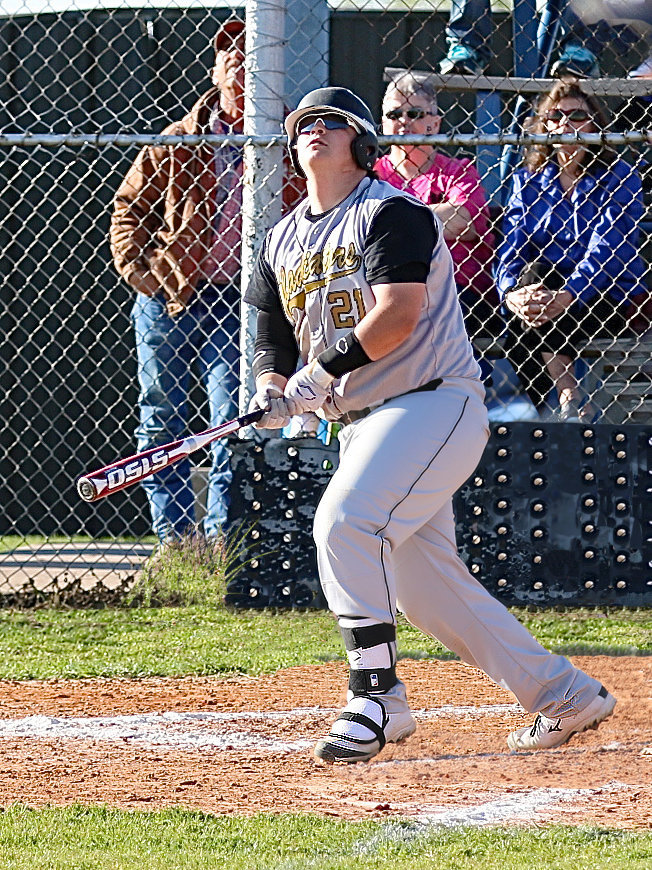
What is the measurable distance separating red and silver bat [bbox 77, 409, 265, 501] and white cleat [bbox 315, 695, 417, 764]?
2.82 ft

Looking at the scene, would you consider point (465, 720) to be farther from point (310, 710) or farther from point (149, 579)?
point (149, 579)

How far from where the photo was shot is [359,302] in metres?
3.80

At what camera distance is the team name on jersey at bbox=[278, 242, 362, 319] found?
3.79 m

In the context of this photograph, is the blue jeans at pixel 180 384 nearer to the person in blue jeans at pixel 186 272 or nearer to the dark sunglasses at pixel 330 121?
the person in blue jeans at pixel 186 272

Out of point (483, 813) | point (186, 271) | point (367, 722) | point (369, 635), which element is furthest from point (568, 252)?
point (483, 813)

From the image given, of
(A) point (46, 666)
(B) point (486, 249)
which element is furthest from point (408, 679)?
(B) point (486, 249)

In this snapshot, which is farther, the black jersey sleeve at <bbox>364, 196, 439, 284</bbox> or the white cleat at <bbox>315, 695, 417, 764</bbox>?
the black jersey sleeve at <bbox>364, 196, 439, 284</bbox>

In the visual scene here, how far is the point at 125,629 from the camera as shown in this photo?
5844 millimetres

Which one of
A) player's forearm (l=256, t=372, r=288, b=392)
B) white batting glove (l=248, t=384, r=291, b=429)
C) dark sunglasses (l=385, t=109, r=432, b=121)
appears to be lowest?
white batting glove (l=248, t=384, r=291, b=429)

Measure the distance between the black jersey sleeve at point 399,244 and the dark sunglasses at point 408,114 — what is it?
2650 millimetres

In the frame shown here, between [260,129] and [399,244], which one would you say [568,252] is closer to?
[260,129]

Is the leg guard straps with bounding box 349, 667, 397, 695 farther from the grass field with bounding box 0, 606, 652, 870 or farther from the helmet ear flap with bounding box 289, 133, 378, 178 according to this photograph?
the helmet ear flap with bounding box 289, 133, 378, 178

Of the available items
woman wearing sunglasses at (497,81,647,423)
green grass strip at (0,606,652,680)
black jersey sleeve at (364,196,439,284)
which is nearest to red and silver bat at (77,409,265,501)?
black jersey sleeve at (364,196,439,284)

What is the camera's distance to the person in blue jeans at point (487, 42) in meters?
7.52
